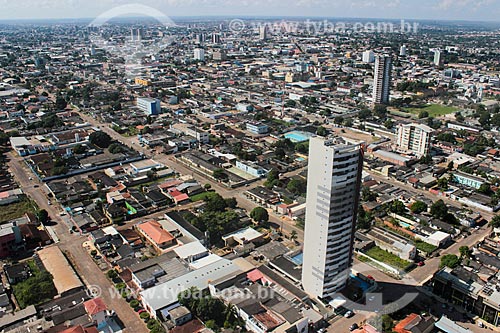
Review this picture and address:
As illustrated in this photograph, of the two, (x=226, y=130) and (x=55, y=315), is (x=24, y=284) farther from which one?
(x=226, y=130)

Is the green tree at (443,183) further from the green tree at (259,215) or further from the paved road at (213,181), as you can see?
the green tree at (259,215)

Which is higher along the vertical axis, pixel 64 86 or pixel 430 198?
pixel 64 86

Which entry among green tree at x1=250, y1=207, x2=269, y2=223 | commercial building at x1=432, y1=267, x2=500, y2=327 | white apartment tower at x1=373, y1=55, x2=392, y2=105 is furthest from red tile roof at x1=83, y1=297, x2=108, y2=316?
white apartment tower at x1=373, y1=55, x2=392, y2=105

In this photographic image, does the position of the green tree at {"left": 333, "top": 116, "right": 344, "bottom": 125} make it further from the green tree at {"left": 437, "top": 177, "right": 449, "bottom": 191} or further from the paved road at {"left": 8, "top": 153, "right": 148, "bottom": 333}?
the paved road at {"left": 8, "top": 153, "right": 148, "bottom": 333}

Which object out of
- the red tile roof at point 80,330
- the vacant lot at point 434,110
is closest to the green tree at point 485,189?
the vacant lot at point 434,110

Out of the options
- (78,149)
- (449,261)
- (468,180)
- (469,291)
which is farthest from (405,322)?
A: (78,149)

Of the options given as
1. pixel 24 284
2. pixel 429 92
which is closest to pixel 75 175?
pixel 24 284
